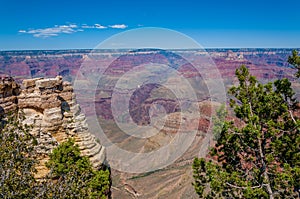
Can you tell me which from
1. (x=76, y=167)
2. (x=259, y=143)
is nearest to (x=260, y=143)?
(x=259, y=143)

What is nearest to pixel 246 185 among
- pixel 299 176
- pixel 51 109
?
pixel 299 176

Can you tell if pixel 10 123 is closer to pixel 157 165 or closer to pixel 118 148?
pixel 157 165

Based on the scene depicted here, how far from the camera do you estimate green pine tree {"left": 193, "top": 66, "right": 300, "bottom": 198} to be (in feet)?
45.2

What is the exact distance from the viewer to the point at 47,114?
1477cm

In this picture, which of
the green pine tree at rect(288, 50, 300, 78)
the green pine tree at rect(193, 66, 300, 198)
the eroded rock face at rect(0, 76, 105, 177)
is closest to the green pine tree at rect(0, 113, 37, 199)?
the eroded rock face at rect(0, 76, 105, 177)

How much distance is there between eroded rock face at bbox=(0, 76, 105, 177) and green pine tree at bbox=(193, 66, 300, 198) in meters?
6.67

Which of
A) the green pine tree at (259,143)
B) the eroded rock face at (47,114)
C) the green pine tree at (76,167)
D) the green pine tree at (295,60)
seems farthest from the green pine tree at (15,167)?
the green pine tree at (295,60)

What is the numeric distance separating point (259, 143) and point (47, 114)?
38.8 feet

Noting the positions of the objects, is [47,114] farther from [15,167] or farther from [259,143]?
[259,143]

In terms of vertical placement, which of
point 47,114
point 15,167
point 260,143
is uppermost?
point 47,114

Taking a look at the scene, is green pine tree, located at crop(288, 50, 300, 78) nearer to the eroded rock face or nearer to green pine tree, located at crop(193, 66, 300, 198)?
green pine tree, located at crop(193, 66, 300, 198)

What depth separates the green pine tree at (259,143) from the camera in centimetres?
1378

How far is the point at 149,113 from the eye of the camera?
13100 cm

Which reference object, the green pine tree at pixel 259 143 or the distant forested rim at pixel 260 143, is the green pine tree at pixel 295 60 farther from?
the green pine tree at pixel 259 143
